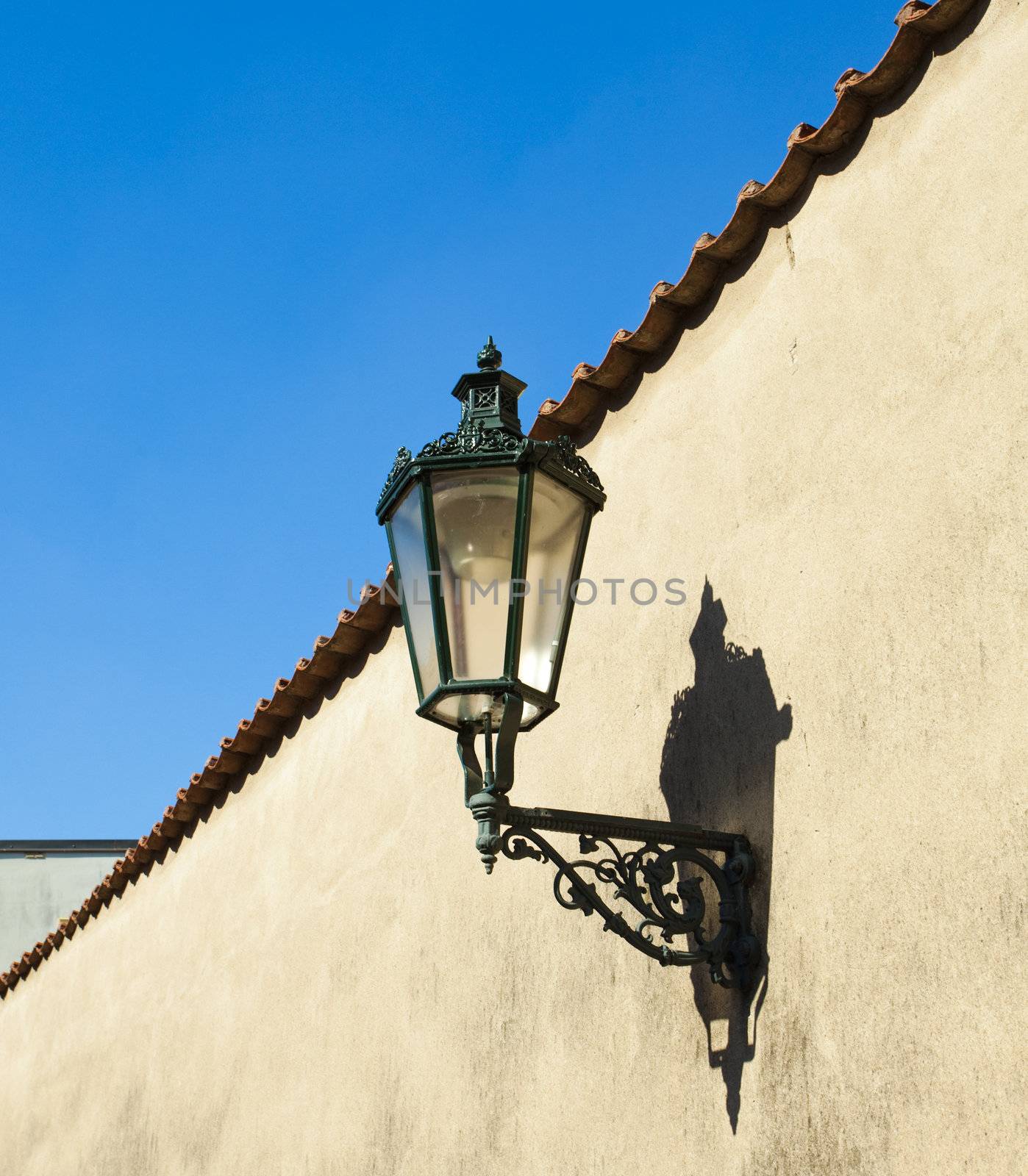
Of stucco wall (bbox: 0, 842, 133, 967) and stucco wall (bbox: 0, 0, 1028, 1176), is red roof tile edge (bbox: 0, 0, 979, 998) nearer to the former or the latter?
stucco wall (bbox: 0, 0, 1028, 1176)

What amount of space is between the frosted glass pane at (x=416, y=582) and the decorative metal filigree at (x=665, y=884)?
41cm

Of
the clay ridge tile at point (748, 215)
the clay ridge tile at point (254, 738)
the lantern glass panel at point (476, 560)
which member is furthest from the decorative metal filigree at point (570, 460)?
the clay ridge tile at point (254, 738)

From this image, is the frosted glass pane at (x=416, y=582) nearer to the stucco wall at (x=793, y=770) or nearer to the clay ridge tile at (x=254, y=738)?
the stucco wall at (x=793, y=770)

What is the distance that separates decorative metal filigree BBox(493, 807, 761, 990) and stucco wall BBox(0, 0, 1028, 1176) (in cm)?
7

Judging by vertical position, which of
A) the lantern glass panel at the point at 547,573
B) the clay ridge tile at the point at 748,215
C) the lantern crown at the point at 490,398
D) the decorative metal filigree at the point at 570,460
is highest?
the clay ridge tile at the point at 748,215

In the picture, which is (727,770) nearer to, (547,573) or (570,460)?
(547,573)

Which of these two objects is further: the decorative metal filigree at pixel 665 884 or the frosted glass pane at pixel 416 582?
the frosted glass pane at pixel 416 582

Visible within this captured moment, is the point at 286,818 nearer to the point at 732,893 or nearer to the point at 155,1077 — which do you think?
the point at 155,1077

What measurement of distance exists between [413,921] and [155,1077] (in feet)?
9.01

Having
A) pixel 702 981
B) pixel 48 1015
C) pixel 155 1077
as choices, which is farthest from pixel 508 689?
pixel 48 1015

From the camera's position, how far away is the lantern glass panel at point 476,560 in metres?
3.09

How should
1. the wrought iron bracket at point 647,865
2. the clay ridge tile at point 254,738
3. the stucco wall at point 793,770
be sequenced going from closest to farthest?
1. the stucco wall at point 793,770
2. the wrought iron bracket at point 647,865
3. the clay ridge tile at point 254,738

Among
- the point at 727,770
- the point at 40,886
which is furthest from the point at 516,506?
the point at 40,886

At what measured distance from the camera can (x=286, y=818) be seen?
6.28 metres
